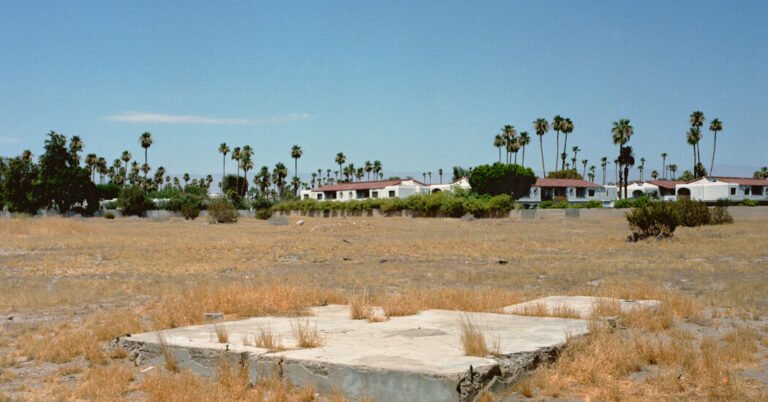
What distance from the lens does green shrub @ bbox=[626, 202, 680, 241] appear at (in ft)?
119

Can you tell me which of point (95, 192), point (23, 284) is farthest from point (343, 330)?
point (95, 192)

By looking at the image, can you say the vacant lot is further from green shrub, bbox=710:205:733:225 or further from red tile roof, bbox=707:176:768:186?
red tile roof, bbox=707:176:768:186

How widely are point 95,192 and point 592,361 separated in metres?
107

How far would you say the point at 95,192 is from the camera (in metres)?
105

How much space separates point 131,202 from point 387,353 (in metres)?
98.6

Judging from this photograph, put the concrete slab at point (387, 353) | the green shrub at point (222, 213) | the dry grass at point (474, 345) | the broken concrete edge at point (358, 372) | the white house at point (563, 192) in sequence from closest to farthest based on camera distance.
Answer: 1. the broken concrete edge at point (358, 372)
2. the concrete slab at point (387, 353)
3. the dry grass at point (474, 345)
4. the green shrub at point (222, 213)
5. the white house at point (563, 192)

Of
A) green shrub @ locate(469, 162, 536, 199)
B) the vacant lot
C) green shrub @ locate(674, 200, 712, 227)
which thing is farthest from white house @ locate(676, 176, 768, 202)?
the vacant lot

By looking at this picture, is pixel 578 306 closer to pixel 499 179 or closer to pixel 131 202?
pixel 131 202

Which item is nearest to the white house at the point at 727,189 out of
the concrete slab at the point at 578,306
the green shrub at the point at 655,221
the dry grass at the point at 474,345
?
the green shrub at the point at 655,221

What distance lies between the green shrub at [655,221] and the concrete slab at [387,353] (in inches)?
1086

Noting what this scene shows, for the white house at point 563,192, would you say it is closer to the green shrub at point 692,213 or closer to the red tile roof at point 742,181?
the red tile roof at point 742,181

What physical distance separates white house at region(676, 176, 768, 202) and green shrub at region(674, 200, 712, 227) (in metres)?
66.2

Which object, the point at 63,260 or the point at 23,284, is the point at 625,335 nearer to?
the point at 23,284

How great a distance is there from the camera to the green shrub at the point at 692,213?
1873 inches
